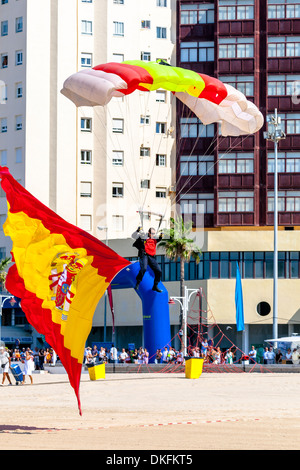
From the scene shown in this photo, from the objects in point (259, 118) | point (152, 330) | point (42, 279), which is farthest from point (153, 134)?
point (42, 279)

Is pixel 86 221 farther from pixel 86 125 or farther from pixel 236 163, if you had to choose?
pixel 236 163

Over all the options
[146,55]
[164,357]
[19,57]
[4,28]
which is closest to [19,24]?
[4,28]

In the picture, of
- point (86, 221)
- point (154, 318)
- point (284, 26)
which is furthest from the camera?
point (86, 221)

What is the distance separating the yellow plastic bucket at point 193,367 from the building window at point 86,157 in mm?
41376

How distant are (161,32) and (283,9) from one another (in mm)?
11594

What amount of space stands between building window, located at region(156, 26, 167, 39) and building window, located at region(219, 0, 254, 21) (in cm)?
776

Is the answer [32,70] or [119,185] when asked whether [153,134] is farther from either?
[32,70]

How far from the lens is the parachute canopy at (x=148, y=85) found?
25.4 metres

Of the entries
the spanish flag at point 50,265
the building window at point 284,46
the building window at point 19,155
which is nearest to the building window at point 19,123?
the building window at point 19,155

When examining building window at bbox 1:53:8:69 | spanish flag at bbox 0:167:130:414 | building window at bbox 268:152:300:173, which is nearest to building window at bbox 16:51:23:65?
building window at bbox 1:53:8:69

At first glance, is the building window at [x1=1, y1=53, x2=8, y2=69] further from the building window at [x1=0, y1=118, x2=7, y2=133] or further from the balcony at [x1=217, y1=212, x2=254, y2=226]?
the balcony at [x1=217, y1=212, x2=254, y2=226]

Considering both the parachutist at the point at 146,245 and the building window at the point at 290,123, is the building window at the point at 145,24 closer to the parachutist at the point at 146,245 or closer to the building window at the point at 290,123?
the building window at the point at 290,123

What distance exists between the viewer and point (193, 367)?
39.3 m

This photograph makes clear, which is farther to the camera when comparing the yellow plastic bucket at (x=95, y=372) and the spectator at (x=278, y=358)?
the spectator at (x=278, y=358)
